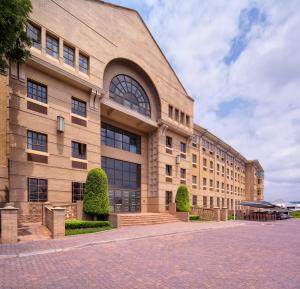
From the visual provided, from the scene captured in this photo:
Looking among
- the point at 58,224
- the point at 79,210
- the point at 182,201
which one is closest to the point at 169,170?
the point at 182,201

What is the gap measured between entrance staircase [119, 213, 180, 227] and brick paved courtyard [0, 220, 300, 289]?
25.1 ft

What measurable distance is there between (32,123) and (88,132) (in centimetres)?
489

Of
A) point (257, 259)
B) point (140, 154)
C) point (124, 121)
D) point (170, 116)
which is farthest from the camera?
point (170, 116)

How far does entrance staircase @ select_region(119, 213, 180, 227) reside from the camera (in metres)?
21.8

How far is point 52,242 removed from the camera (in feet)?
43.0

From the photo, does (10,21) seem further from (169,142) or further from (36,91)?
(169,142)

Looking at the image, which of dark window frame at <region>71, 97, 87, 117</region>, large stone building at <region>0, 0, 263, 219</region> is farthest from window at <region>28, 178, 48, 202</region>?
dark window frame at <region>71, 97, 87, 117</region>

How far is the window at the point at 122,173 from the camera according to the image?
27.1 metres

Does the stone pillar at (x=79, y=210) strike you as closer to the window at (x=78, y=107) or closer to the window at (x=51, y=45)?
the window at (x=78, y=107)

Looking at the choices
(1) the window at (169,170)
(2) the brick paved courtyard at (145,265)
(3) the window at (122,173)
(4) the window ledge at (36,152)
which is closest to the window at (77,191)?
(4) the window ledge at (36,152)

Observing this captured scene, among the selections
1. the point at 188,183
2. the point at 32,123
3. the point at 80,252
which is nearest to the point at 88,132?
the point at 32,123

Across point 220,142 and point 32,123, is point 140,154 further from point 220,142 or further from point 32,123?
point 220,142

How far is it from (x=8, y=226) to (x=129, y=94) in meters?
18.7

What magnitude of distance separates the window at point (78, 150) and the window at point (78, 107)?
249 cm
